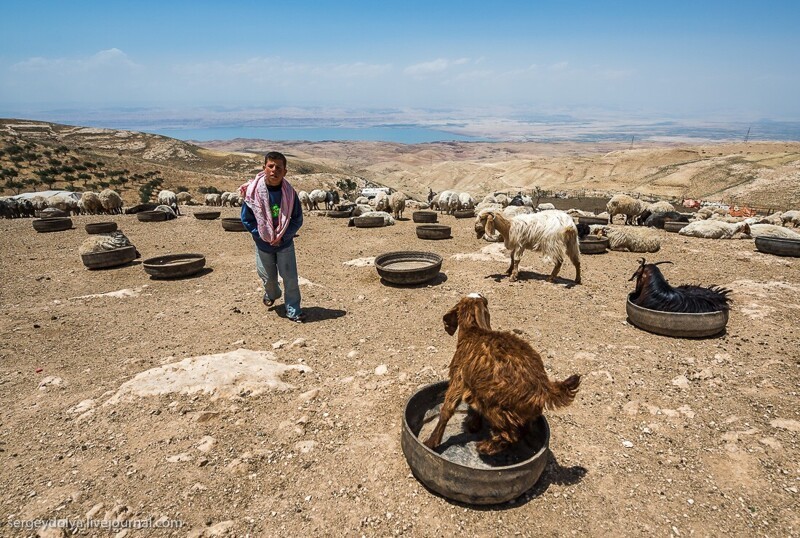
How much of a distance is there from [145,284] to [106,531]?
24.5ft

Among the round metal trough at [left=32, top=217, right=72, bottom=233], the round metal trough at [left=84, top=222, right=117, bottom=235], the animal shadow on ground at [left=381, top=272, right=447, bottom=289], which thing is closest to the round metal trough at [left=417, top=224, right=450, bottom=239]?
the animal shadow on ground at [left=381, top=272, right=447, bottom=289]

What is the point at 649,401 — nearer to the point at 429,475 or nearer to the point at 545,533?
the point at 545,533

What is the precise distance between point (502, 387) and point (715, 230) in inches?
630

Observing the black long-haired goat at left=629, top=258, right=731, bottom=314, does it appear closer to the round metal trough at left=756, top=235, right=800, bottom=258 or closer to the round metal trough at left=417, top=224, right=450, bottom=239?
the round metal trough at left=756, top=235, right=800, bottom=258

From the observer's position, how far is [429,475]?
324 cm

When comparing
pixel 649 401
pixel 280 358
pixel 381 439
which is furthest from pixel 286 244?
pixel 649 401

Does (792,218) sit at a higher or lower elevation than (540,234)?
lower

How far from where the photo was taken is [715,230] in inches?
560

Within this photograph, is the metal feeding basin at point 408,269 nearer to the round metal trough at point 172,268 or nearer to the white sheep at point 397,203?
the round metal trough at point 172,268

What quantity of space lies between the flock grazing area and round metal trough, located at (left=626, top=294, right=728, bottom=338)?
0.56 feet

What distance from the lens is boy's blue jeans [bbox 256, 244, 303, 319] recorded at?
6977mm

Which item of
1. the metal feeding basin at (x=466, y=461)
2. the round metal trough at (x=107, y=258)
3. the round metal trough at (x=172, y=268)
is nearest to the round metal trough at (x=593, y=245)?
the metal feeding basin at (x=466, y=461)

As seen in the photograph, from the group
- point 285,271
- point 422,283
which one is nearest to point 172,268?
point 285,271

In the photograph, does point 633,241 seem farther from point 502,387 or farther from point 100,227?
point 100,227
